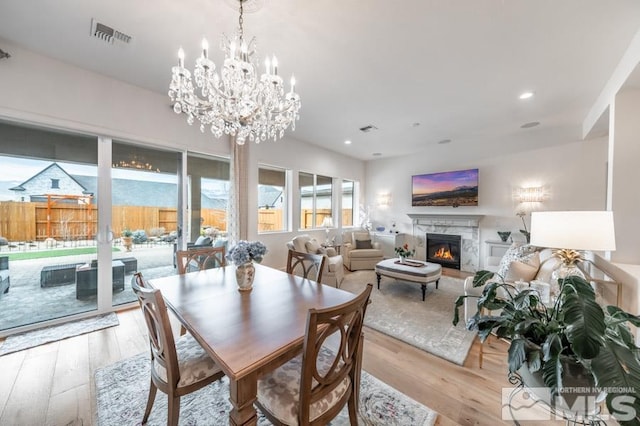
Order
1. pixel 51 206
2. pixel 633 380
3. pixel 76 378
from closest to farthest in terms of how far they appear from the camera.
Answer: pixel 633 380 < pixel 76 378 < pixel 51 206

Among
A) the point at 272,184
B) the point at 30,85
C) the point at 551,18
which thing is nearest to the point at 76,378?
the point at 30,85

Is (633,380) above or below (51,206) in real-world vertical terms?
below

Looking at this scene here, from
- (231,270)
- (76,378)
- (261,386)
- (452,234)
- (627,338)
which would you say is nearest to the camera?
(627,338)

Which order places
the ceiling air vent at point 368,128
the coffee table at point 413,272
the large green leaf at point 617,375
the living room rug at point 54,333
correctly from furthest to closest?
the ceiling air vent at point 368,128, the coffee table at point 413,272, the living room rug at point 54,333, the large green leaf at point 617,375

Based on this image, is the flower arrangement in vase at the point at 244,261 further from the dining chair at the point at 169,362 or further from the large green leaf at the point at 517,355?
the large green leaf at the point at 517,355

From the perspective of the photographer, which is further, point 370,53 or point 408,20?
point 370,53

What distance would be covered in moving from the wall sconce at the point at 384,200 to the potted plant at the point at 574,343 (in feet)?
18.9

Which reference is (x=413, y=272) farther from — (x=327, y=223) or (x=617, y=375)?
(x=617, y=375)

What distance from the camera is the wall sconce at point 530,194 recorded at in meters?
4.66

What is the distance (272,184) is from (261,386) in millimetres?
4175

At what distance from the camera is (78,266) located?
2910 mm

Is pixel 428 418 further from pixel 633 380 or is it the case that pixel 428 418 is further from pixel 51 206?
pixel 51 206

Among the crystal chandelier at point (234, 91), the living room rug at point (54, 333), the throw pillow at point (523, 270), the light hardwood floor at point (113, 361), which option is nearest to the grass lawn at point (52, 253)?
the living room rug at point (54, 333)

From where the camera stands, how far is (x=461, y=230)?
5504 mm
